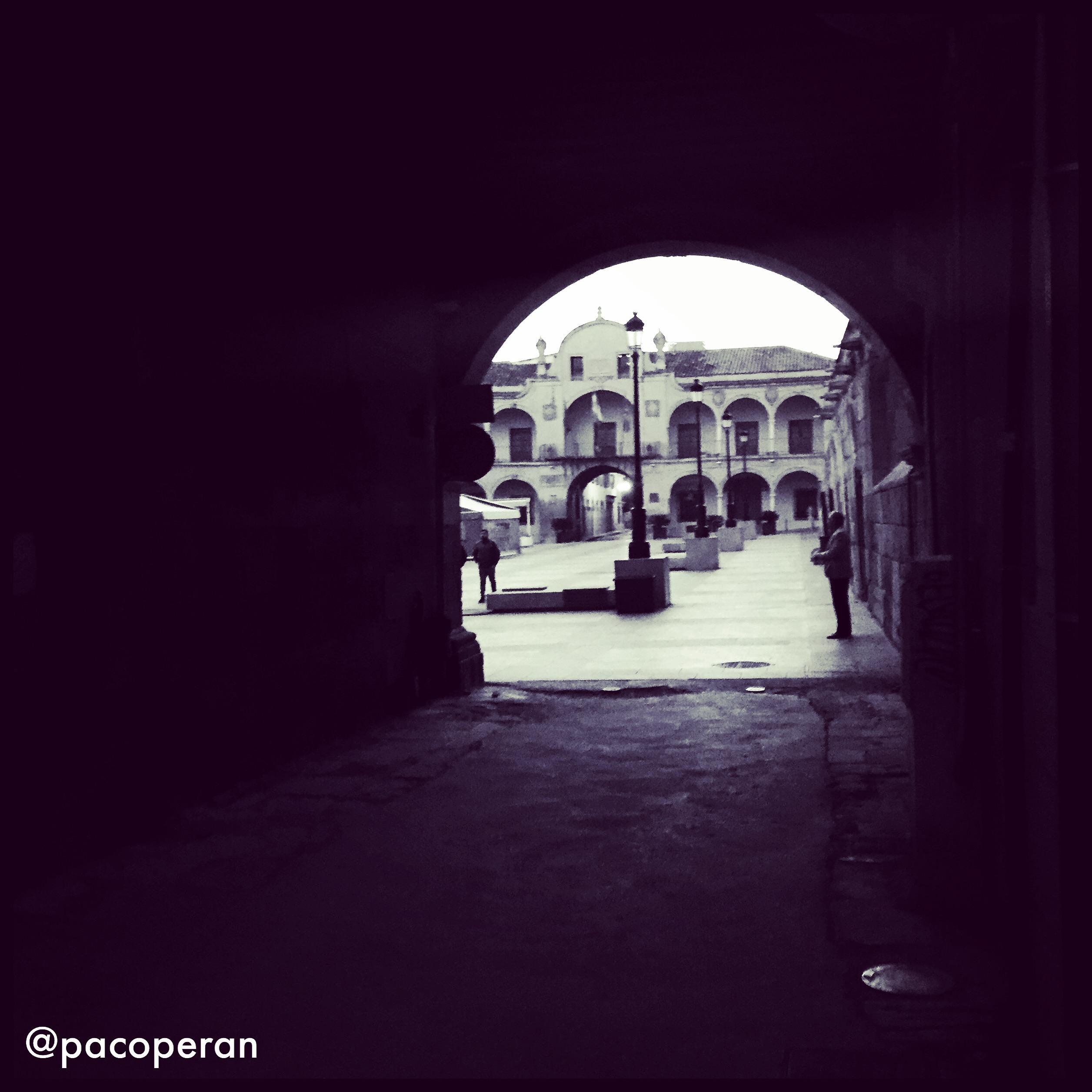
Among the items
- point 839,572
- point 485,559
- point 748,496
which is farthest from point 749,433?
point 839,572

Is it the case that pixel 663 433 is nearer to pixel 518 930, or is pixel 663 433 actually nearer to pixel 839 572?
pixel 839 572

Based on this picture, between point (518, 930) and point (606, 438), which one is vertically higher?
point (606, 438)

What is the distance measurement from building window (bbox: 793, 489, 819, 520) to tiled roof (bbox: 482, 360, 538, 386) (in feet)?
56.6

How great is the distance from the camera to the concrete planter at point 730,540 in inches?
1421

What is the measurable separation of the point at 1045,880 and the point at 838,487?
2107 cm

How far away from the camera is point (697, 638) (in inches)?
459

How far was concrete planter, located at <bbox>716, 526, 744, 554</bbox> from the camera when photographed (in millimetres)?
36094

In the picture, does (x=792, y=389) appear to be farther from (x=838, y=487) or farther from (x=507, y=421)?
(x=838, y=487)

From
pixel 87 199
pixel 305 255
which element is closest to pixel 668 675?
pixel 305 255

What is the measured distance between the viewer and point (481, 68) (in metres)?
5.66

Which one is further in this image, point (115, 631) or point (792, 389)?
point (792, 389)

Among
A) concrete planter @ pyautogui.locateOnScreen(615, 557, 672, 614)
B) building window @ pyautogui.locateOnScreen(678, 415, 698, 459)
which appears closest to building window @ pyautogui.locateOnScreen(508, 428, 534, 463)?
building window @ pyautogui.locateOnScreen(678, 415, 698, 459)

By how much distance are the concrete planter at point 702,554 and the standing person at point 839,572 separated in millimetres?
12708

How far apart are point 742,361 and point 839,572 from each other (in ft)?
171
